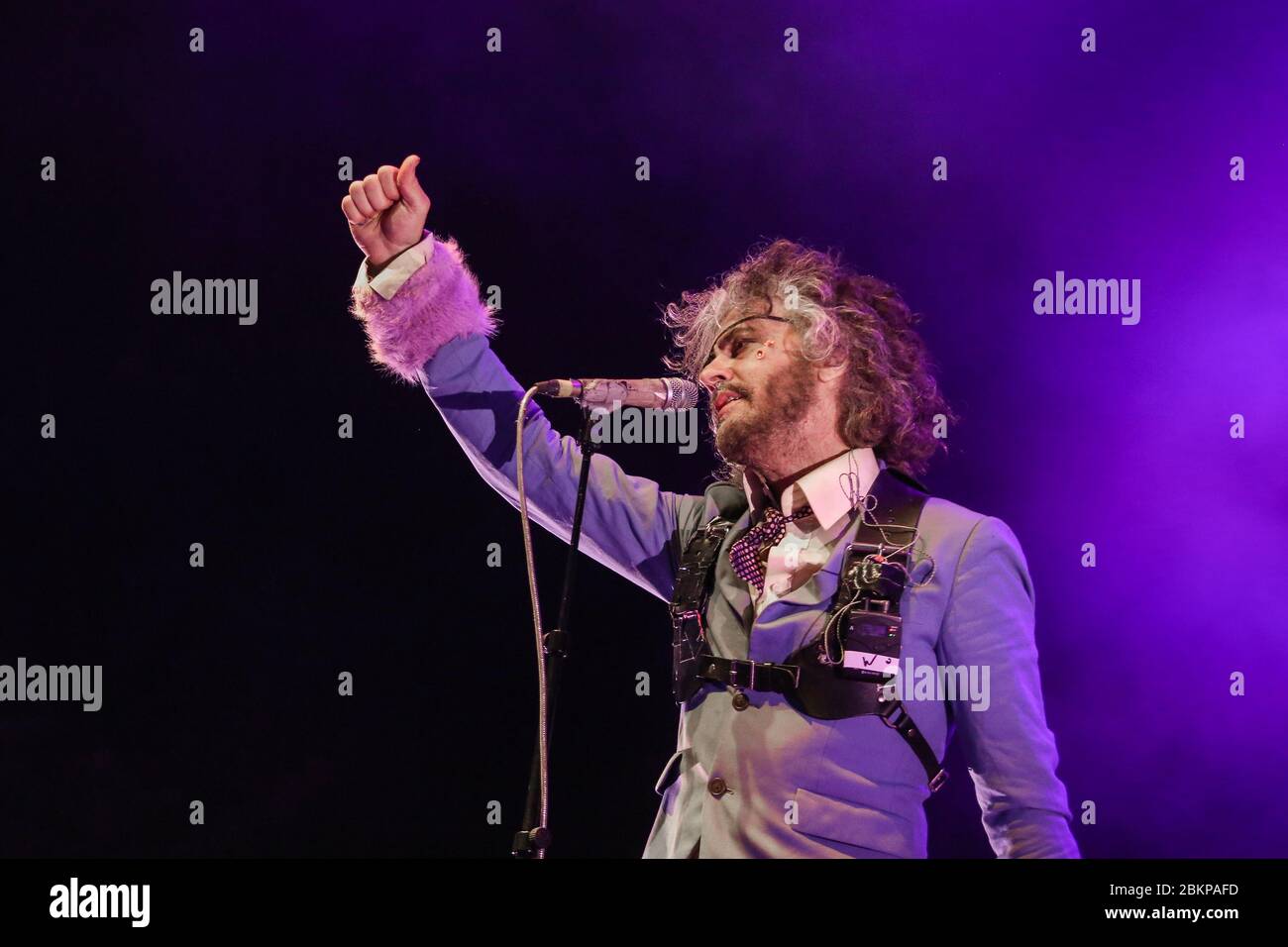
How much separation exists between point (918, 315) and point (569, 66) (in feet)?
3.68

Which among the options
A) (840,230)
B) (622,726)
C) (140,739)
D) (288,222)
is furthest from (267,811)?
(840,230)

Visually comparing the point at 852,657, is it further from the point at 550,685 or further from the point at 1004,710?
the point at 550,685

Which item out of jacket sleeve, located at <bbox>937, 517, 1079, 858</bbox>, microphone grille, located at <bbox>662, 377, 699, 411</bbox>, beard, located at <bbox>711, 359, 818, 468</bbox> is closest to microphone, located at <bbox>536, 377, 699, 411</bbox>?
microphone grille, located at <bbox>662, 377, 699, 411</bbox>

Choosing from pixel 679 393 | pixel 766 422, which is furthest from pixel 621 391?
pixel 766 422

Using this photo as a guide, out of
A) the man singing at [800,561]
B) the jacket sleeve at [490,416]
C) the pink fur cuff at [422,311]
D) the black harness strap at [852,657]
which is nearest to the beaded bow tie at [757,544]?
the man singing at [800,561]

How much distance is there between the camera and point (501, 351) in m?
3.29

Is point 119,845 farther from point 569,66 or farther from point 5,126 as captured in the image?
point 569,66

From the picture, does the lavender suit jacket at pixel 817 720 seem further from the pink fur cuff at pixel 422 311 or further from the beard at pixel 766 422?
the beard at pixel 766 422

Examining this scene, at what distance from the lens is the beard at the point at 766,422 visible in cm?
248

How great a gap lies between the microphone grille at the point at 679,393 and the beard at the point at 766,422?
0.74ft

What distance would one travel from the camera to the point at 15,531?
3.24 metres

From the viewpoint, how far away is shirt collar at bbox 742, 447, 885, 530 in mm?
2432

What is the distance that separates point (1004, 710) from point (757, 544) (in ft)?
1.76

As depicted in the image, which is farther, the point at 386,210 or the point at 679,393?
the point at 386,210
